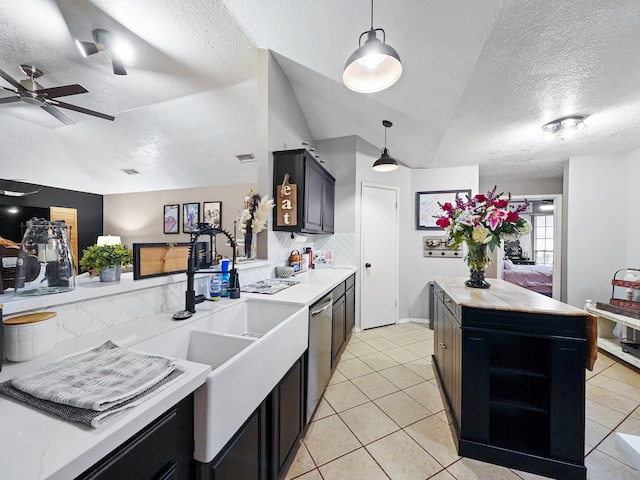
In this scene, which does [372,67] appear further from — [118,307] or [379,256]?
[379,256]

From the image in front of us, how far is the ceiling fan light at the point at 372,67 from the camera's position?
53.9 inches

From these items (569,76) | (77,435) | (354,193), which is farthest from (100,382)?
(354,193)

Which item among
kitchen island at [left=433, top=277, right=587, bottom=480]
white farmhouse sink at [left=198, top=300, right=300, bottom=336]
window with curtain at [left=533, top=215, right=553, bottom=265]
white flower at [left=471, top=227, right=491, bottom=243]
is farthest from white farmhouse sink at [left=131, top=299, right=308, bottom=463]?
window with curtain at [left=533, top=215, right=553, bottom=265]

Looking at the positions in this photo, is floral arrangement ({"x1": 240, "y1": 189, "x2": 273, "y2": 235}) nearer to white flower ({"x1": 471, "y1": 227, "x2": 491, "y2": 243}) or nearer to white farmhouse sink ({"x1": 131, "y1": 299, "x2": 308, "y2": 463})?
white farmhouse sink ({"x1": 131, "y1": 299, "x2": 308, "y2": 463})

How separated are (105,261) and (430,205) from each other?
3.97 meters

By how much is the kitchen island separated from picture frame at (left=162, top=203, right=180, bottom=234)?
5843 mm

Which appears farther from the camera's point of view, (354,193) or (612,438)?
(354,193)

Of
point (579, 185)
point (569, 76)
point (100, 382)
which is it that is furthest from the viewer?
point (579, 185)

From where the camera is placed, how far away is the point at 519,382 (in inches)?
64.6

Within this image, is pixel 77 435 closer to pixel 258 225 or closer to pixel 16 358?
pixel 16 358

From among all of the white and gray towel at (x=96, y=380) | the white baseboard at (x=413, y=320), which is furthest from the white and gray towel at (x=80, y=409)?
the white baseboard at (x=413, y=320)

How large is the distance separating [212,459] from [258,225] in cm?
169

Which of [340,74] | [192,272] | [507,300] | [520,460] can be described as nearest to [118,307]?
[192,272]

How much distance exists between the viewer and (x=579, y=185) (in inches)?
141
